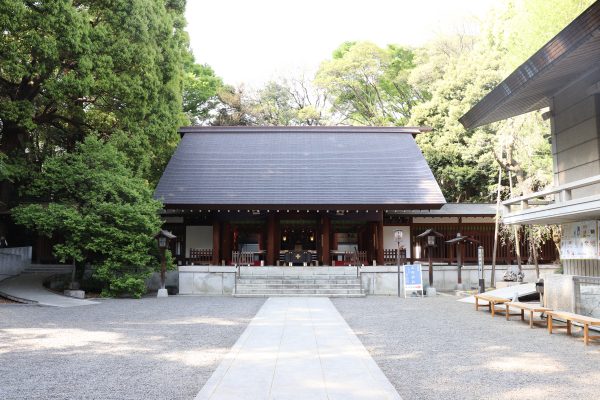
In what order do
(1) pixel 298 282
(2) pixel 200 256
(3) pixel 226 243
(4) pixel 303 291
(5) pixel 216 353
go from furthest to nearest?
(3) pixel 226 243 → (2) pixel 200 256 → (1) pixel 298 282 → (4) pixel 303 291 → (5) pixel 216 353

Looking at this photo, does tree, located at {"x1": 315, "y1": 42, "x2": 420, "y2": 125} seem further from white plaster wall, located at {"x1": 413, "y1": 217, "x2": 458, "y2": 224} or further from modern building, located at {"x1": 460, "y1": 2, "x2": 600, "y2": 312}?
modern building, located at {"x1": 460, "y1": 2, "x2": 600, "y2": 312}

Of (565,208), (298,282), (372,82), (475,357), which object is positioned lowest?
(475,357)

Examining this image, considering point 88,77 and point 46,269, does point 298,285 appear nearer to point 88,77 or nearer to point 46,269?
point 88,77

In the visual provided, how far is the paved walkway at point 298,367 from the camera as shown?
188 inches

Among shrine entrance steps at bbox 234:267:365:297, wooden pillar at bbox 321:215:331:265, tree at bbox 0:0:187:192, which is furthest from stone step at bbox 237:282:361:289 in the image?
tree at bbox 0:0:187:192

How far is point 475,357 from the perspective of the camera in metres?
6.59

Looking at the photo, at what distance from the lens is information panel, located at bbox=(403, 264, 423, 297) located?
15430mm

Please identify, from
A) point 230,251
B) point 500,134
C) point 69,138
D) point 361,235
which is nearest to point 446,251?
point 361,235

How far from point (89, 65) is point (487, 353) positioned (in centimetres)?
1405

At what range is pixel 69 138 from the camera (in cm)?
1903

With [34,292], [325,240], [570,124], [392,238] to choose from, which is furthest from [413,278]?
[34,292]

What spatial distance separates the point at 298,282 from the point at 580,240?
9.13 m

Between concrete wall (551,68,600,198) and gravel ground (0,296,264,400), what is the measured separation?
746 centimetres

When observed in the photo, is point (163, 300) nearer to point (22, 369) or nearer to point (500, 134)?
point (22, 369)
